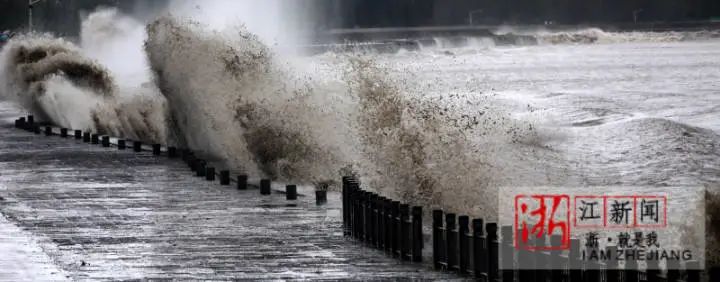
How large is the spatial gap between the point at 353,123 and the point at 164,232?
41.7 ft

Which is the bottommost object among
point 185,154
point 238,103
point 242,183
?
point 242,183

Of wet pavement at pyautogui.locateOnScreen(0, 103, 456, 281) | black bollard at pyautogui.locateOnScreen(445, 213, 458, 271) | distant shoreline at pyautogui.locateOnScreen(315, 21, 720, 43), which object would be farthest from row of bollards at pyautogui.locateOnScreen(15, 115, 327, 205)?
distant shoreline at pyautogui.locateOnScreen(315, 21, 720, 43)

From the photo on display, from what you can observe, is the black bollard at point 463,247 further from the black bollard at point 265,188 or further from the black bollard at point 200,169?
the black bollard at point 200,169

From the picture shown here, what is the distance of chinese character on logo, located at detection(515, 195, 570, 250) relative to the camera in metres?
13.2

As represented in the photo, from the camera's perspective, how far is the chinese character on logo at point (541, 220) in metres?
13.2

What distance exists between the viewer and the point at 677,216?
71.6ft

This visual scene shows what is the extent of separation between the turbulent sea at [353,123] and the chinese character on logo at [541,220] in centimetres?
56

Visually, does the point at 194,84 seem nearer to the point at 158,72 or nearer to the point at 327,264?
the point at 158,72

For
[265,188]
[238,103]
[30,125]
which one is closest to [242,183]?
[265,188]

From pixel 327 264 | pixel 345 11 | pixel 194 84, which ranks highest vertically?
pixel 345 11

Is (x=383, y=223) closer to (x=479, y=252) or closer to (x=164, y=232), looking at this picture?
(x=479, y=252)

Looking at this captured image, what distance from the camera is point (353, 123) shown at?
30219 millimetres

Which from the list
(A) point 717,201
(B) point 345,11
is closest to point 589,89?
(A) point 717,201

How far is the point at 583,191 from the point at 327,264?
13.2 metres
